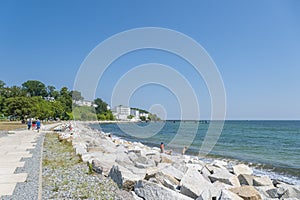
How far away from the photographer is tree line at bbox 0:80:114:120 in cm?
4781

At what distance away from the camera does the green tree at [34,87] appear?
100m

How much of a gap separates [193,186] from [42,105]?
6017 centimetres

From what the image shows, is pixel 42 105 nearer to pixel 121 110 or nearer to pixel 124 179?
pixel 121 110

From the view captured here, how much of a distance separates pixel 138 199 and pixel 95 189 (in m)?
0.93

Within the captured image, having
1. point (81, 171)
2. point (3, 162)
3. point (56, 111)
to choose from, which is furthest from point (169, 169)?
point (56, 111)

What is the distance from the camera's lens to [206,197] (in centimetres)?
475

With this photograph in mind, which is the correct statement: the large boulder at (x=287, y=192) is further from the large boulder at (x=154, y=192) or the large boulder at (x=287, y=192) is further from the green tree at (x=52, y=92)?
the green tree at (x=52, y=92)

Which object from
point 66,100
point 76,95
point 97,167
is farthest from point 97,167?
point 66,100

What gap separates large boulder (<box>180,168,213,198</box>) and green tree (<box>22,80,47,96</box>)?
103435 millimetres

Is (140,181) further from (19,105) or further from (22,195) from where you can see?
(19,105)

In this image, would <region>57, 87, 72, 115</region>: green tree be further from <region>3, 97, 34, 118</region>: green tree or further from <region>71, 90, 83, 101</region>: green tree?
<region>3, 97, 34, 118</region>: green tree

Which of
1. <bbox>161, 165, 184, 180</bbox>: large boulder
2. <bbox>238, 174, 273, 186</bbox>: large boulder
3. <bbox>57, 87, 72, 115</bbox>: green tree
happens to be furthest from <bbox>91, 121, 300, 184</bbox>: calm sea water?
<bbox>57, 87, 72, 115</bbox>: green tree

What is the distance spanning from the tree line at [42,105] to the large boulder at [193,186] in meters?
31.1

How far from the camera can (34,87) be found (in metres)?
102
